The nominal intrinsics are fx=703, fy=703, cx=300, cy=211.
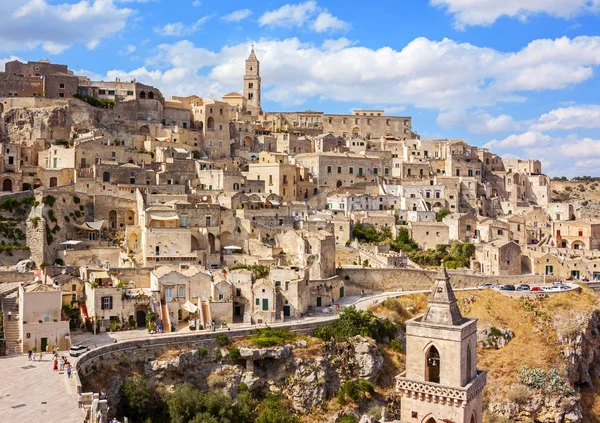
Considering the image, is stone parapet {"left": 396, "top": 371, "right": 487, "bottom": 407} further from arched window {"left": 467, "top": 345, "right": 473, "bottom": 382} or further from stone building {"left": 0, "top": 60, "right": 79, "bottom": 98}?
stone building {"left": 0, "top": 60, "right": 79, "bottom": 98}

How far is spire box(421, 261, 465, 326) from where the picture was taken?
20.9 meters

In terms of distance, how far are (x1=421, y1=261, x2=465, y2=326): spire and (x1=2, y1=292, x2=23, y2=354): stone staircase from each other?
71.4ft

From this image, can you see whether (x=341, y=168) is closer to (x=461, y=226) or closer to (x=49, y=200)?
(x=461, y=226)

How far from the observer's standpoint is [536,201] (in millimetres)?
77375

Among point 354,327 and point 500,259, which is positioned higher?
point 500,259

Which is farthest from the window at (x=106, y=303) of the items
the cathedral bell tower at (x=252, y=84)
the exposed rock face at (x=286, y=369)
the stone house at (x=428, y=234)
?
the cathedral bell tower at (x=252, y=84)

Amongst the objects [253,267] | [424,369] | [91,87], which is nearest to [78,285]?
[253,267]

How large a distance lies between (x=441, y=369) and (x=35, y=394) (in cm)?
1600

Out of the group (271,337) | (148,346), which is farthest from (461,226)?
(148,346)

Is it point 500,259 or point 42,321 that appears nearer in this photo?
point 42,321

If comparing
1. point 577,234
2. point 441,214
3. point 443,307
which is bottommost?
point 443,307

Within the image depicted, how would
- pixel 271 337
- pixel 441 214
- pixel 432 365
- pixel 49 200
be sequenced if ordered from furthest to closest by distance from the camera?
pixel 441 214 < pixel 49 200 < pixel 271 337 < pixel 432 365

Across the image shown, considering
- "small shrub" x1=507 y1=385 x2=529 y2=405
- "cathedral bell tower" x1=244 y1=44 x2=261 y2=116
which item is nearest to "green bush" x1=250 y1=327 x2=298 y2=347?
"small shrub" x1=507 y1=385 x2=529 y2=405

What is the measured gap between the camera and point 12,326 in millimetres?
35188
